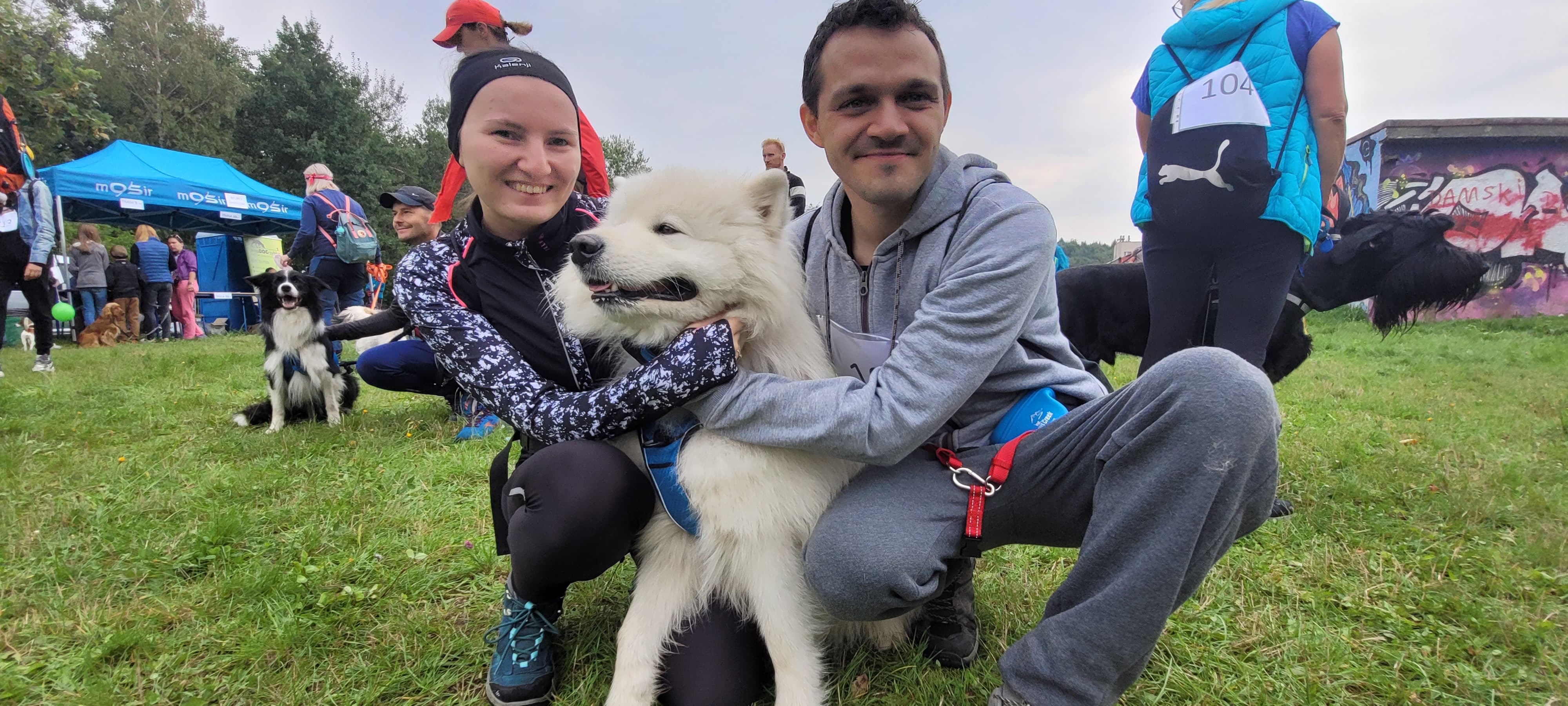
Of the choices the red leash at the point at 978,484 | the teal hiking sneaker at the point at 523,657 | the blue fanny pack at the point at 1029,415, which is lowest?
the teal hiking sneaker at the point at 523,657

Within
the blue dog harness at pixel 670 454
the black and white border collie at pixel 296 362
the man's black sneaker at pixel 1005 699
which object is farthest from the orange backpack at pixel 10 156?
the man's black sneaker at pixel 1005 699

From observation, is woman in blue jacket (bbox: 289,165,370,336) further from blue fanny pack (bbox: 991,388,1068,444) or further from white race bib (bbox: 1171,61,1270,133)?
white race bib (bbox: 1171,61,1270,133)

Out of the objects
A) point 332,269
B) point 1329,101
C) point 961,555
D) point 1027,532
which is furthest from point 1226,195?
point 332,269

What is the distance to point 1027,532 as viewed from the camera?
1.74 m

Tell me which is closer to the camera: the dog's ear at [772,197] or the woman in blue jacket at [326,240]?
the dog's ear at [772,197]

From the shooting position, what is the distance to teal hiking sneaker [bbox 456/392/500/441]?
430cm

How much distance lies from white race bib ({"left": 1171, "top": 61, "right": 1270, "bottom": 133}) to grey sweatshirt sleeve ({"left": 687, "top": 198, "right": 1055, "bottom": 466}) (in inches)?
56.5

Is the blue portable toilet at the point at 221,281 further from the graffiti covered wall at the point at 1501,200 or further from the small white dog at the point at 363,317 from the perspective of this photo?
the graffiti covered wall at the point at 1501,200

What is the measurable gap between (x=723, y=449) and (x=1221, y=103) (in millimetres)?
2346

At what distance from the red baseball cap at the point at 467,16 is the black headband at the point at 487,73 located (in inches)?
8.4

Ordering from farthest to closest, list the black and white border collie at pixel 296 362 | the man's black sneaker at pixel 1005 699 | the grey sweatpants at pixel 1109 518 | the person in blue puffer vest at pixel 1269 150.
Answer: the black and white border collie at pixel 296 362 < the person in blue puffer vest at pixel 1269 150 < the man's black sneaker at pixel 1005 699 < the grey sweatpants at pixel 1109 518

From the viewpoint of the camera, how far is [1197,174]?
2.51 meters

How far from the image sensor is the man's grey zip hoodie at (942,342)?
1547 millimetres

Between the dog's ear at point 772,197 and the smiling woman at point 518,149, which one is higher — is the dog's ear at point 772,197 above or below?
below
